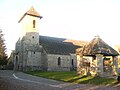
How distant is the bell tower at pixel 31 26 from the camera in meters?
49.8

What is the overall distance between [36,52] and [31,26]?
6057 millimetres

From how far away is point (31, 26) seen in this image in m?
50.4

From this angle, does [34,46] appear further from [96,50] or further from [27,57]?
[96,50]

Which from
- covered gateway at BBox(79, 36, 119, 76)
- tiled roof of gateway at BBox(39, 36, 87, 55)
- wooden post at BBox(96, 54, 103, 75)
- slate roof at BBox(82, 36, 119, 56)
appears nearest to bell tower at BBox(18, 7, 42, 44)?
tiled roof of gateway at BBox(39, 36, 87, 55)

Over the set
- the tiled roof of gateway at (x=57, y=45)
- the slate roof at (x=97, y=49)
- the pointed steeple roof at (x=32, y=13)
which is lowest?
the slate roof at (x=97, y=49)

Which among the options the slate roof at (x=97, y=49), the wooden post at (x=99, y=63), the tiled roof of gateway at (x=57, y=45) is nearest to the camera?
the wooden post at (x=99, y=63)

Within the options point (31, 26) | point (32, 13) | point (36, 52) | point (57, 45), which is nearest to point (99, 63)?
point (36, 52)

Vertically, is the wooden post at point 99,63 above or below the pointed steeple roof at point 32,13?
below

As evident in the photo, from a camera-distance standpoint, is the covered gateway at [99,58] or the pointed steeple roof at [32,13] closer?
the covered gateway at [99,58]

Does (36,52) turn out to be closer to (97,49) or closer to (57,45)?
(57,45)

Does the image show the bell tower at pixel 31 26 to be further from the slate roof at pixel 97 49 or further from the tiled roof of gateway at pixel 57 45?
the slate roof at pixel 97 49

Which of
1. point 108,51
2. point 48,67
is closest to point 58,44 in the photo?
point 48,67

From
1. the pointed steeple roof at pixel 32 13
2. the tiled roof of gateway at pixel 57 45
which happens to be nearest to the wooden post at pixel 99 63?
the tiled roof of gateway at pixel 57 45

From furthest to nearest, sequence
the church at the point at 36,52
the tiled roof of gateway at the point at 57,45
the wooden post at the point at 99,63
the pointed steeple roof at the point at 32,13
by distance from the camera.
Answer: the pointed steeple roof at the point at 32,13 < the tiled roof of gateway at the point at 57,45 < the church at the point at 36,52 < the wooden post at the point at 99,63
